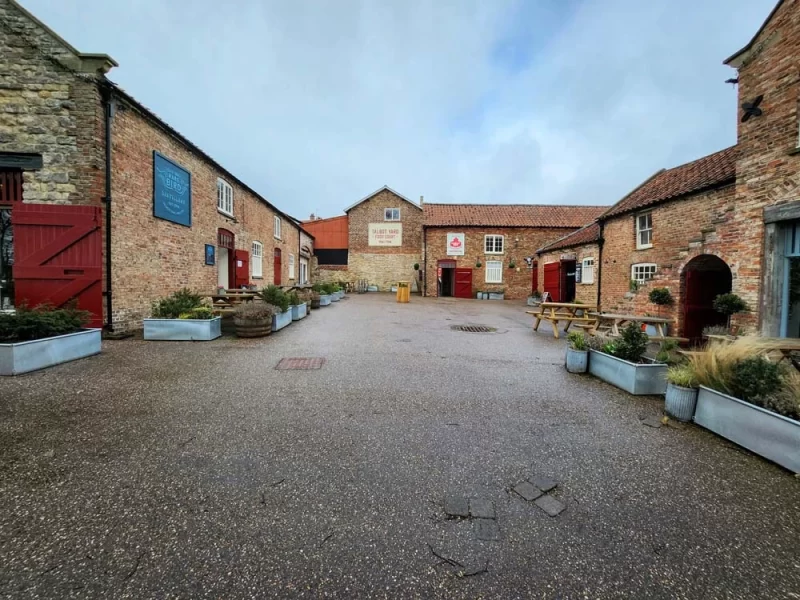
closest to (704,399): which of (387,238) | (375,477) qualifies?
(375,477)

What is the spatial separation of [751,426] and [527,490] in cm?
240

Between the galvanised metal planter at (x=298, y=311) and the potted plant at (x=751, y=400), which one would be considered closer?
the potted plant at (x=751, y=400)

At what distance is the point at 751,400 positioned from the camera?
349cm

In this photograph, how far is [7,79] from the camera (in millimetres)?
7289

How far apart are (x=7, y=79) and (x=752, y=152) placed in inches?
589

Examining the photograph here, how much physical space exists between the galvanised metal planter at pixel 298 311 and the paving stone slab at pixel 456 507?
9462 millimetres

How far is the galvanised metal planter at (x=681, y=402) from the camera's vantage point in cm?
398

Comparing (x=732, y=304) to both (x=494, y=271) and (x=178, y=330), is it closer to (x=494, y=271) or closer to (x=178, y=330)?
(x=178, y=330)

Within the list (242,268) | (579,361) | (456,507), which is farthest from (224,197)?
(456,507)

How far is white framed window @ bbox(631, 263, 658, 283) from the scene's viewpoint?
11.4m

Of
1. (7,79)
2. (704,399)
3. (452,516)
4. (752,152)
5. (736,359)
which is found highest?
(7,79)

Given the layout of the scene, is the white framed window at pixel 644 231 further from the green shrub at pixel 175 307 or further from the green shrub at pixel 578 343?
the green shrub at pixel 175 307

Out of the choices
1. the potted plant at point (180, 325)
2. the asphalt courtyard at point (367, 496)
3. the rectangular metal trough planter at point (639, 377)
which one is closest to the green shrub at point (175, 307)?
the potted plant at point (180, 325)

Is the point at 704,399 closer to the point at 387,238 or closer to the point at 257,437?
the point at 257,437
